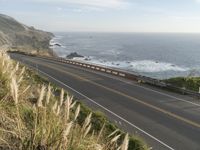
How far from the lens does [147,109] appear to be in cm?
2122

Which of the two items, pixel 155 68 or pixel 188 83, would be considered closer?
pixel 188 83

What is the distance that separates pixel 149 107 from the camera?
2184 cm

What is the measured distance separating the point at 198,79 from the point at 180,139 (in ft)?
→ 52.7

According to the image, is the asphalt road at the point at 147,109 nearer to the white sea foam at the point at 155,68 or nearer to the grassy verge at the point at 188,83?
the grassy verge at the point at 188,83

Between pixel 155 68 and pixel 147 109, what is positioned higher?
pixel 147 109

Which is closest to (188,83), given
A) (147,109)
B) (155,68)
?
(147,109)

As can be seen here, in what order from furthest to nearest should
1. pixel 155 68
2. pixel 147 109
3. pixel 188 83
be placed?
pixel 155 68 → pixel 188 83 → pixel 147 109

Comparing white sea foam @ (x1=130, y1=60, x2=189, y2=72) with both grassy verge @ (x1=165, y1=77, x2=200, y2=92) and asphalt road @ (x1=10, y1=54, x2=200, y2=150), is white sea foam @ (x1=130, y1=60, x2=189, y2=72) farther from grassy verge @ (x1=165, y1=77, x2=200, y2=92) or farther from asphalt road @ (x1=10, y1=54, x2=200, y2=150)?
asphalt road @ (x1=10, y1=54, x2=200, y2=150)

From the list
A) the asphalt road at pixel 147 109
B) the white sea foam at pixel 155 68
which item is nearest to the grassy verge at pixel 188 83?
the asphalt road at pixel 147 109

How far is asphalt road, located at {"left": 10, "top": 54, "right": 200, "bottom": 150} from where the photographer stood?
49.9ft

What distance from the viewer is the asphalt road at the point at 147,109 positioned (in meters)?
15.2

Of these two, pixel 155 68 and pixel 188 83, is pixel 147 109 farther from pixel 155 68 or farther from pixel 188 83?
pixel 155 68

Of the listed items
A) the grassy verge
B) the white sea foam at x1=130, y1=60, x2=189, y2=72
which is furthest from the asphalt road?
the white sea foam at x1=130, y1=60, x2=189, y2=72

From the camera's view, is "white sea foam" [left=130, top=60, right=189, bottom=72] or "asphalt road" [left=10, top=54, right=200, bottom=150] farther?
"white sea foam" [left=130, top=60, right=189, bottom=72]
